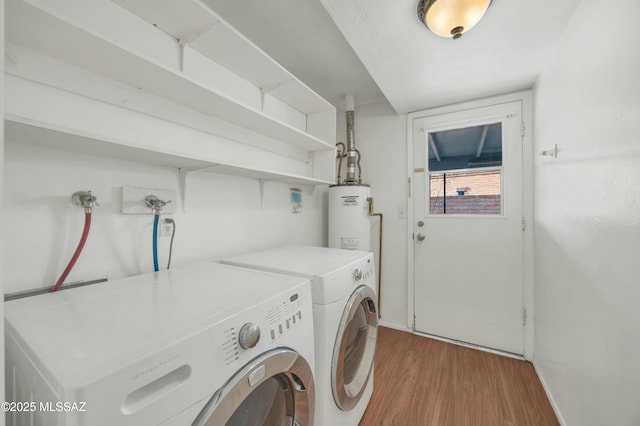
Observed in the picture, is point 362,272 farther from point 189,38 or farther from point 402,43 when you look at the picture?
point 189,38

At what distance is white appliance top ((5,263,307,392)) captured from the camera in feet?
1.52

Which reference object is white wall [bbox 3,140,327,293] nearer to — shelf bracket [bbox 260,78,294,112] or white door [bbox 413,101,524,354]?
shelf bracket [bbox 260,78,294,112]

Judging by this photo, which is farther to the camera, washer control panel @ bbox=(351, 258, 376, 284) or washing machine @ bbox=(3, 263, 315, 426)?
→ washer control panel @ bbox=(351, 258, 376, 284)

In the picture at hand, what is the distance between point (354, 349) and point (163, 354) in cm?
115

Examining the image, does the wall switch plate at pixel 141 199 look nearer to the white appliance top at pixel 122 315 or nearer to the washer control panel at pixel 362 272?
the white appliance top at pixel 122 315

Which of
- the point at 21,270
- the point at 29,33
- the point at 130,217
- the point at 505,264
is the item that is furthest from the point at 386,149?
the point at 21,270

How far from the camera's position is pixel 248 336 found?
64 cm

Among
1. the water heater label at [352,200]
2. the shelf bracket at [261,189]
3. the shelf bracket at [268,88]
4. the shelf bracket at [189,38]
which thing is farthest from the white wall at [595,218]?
the shelf bracket at [261,189]

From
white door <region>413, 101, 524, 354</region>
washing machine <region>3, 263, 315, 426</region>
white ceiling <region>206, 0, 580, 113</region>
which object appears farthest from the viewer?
white door <region>413, 101, 524, 354</region>

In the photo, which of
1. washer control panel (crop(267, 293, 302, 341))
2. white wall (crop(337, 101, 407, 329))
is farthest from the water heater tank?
washer control panel (crop(267, 293, 302, 341))

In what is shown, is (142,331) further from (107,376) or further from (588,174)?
(588,174)

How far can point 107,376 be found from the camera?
16.2 inches

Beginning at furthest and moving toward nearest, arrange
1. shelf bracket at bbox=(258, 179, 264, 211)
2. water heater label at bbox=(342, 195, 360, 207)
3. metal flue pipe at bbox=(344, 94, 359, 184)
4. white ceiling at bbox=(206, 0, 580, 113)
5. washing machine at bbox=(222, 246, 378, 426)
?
metal flue pipe at bbox=(344, 94, 359, 184) < water heater label at bbox=(342, 195, 360, 207) < shelf bracket at bbox=(258, 179, 264, 211) < white ceiling at bbox=(206, 0, 580, 113) < washing machine at bbox=(222, 246, 378, 426)

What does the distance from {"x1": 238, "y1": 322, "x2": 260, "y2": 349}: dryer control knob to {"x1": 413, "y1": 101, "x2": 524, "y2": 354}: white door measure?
6.66ft
